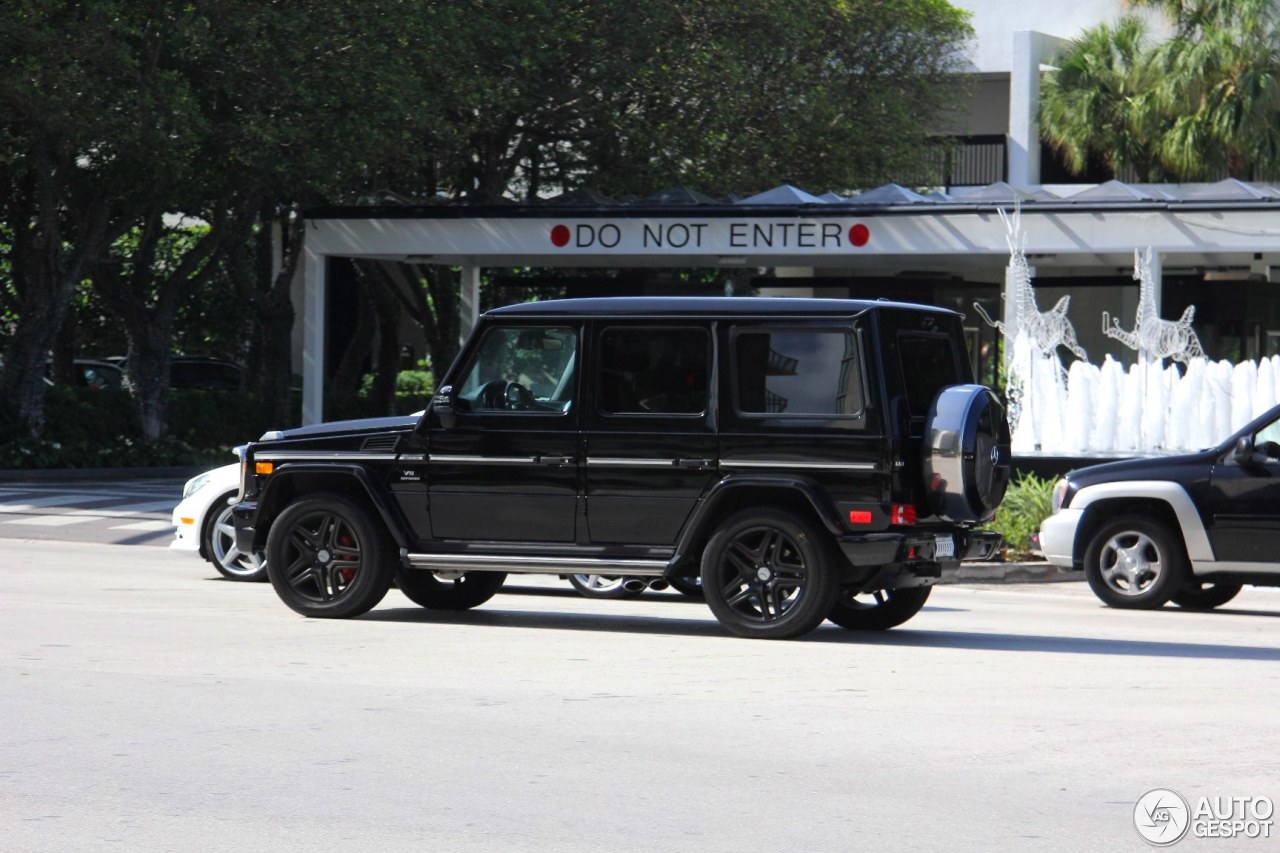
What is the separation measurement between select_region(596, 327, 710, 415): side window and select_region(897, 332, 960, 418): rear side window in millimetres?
1167

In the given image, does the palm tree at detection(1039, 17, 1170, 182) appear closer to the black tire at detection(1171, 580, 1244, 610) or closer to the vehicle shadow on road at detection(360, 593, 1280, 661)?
the black tire at detection(1171, 580, 1244, 610)

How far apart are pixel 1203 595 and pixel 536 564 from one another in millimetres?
5977

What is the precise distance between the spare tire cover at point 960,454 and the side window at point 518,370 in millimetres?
2239

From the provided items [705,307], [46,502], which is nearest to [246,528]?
[705,307]

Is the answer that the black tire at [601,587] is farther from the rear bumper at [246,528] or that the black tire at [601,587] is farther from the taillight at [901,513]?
the taillight at [901,513]

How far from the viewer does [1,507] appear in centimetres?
2191

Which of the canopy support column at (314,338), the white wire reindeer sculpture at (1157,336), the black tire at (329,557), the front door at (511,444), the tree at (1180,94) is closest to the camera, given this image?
the front door at (511,444)

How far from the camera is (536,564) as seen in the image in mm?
11234

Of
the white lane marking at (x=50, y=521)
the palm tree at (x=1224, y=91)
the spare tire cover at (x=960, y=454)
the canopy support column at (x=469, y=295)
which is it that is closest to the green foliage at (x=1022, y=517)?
the spare tire cover at (x=960, y=454)

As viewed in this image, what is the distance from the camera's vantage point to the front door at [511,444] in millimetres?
11266

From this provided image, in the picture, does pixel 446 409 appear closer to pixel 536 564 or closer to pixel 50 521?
pixel 536 564

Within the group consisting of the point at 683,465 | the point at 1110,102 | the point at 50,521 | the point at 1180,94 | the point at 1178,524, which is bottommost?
the point at 50,521

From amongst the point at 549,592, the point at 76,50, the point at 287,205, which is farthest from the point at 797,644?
the point at 287,205

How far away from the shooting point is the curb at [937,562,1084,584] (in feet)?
54.6
